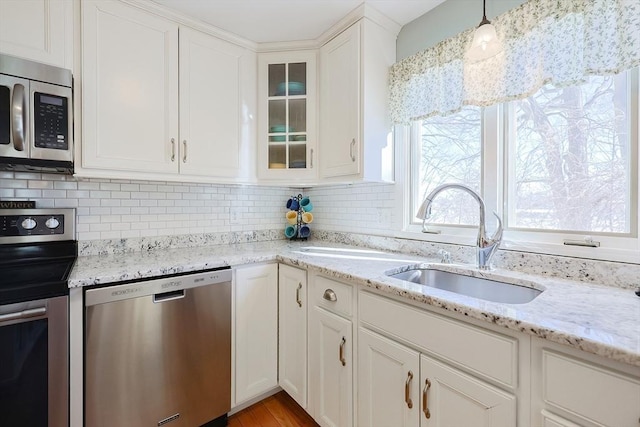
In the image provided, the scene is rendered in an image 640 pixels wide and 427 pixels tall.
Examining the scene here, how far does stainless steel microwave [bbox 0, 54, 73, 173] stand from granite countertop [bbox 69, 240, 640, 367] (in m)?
0.54

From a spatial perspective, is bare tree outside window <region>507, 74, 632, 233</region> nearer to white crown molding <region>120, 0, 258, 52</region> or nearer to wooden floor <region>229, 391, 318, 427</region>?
wooden floor <region>229, 391, 318, 427</region>

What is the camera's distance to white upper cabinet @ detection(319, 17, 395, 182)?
1805 mm

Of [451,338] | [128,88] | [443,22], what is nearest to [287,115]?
[128,88]

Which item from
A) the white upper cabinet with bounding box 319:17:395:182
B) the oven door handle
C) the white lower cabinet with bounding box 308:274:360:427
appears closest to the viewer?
the oven door handle

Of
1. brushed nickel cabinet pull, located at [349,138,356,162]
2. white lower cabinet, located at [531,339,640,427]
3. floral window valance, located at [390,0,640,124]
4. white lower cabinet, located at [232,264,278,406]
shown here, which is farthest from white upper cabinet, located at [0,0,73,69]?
white lower cabinet, located at [531,339,640,427]

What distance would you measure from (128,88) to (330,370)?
1842mm

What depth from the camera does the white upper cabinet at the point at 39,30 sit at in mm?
1328

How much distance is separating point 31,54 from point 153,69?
0.51 m

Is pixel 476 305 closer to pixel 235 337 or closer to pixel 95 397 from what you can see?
pixel 235 337

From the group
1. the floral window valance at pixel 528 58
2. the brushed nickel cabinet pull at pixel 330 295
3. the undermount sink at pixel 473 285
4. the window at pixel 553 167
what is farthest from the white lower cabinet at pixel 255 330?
the floral window valance at pixel 528 58

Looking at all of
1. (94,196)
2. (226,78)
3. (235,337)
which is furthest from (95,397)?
(226,78)

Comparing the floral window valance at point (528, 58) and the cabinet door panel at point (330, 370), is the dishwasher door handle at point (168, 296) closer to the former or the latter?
the cabinet door panel at point (330, 370)

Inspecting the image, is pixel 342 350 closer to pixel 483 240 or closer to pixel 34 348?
pixel 483 240

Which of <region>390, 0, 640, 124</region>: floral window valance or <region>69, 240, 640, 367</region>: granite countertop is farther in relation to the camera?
<region>390, 0, 640, 124</region>: floral window valance
